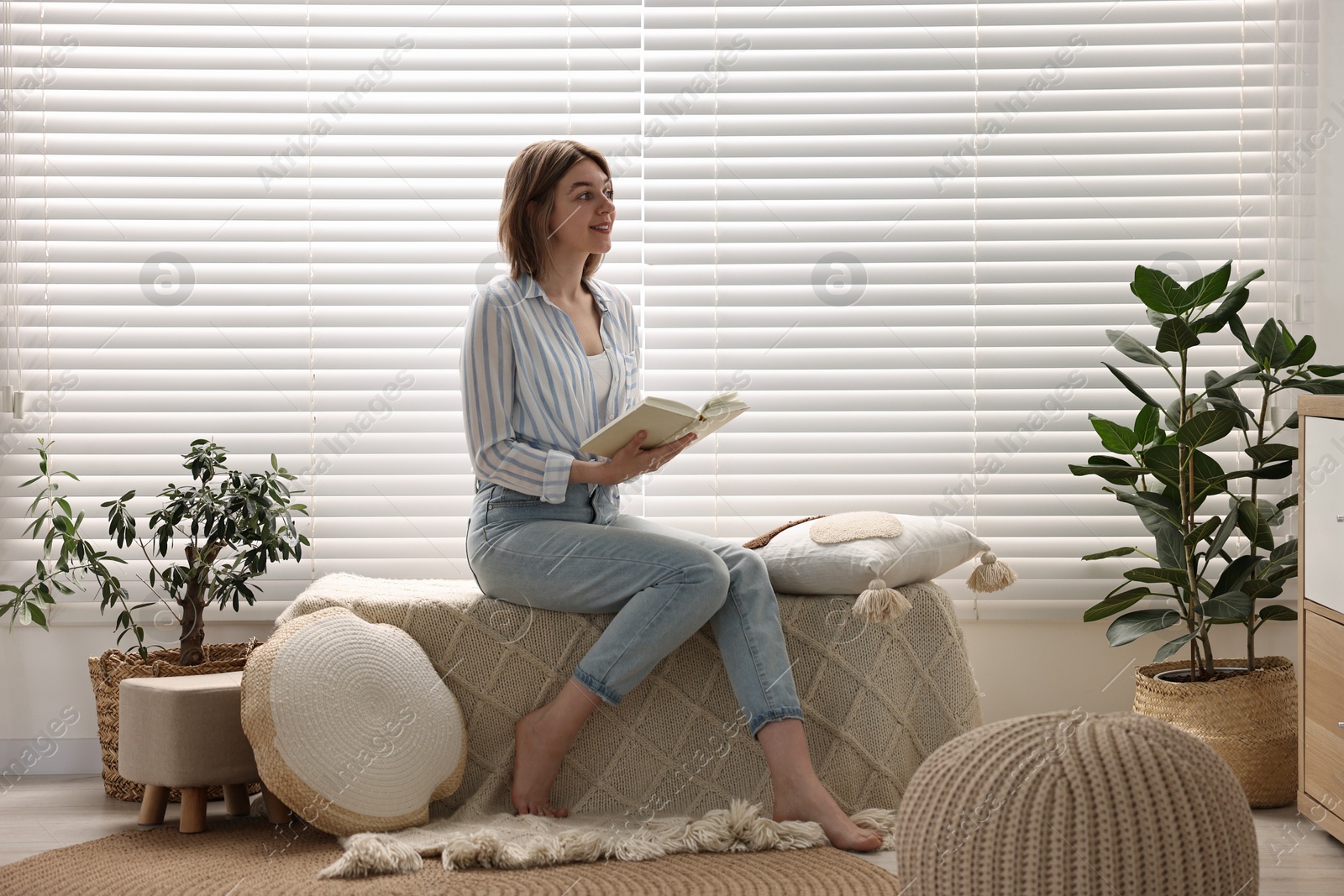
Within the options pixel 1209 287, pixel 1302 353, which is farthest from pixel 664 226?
pixel 1302 353

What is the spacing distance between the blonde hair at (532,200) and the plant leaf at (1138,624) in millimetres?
1439

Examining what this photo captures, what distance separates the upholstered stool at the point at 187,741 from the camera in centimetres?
193

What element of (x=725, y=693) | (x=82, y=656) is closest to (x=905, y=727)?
(x=725, y=693)

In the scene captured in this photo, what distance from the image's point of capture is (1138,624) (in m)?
2.28

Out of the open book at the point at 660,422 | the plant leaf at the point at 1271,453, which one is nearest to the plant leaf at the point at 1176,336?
the plant leaf at the point at 1271,453

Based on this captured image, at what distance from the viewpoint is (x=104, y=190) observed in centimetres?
252

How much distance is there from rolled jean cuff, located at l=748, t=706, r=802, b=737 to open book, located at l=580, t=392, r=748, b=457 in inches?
20.7

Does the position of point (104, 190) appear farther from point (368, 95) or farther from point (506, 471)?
point (506, 471)

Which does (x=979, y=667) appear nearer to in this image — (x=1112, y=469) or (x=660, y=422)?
(x=1112, y=469)

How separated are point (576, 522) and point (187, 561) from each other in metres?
0.96

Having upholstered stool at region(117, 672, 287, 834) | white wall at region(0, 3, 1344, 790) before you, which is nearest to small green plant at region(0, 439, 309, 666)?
white wall at region(0, 3, 1344, 790)

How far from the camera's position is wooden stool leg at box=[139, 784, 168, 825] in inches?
80.2

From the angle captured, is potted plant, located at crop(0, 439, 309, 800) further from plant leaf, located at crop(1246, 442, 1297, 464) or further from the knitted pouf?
plant leaf, located at crop(1246, 442, 1297, 464)

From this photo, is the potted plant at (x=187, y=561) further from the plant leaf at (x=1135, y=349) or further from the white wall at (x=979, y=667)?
the plant leaf at (x=1135, y=349)
